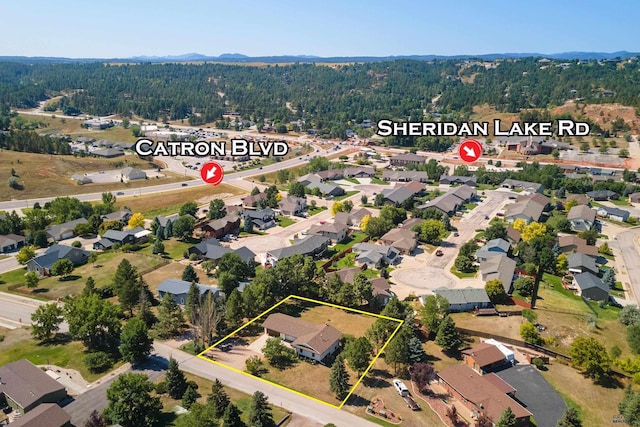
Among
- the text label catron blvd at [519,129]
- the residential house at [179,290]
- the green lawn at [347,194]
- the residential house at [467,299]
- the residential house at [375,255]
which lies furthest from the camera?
the text label catron blvd at [519,129]

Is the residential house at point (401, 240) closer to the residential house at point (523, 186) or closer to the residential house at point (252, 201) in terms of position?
the residential house at point (252, 201)

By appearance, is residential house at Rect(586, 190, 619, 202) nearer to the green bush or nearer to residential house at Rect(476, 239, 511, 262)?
residential house at Rect(476, 239, 511, 262)

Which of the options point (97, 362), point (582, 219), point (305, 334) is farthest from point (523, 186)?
point (97, 362)

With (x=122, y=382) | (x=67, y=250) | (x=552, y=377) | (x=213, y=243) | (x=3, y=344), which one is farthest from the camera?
(x=213, y=243)

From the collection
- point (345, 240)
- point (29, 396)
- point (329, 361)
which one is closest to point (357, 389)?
point (329, 361)

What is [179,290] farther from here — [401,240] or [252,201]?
[252,201]

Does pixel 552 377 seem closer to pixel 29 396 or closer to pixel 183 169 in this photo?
pixel 29 396

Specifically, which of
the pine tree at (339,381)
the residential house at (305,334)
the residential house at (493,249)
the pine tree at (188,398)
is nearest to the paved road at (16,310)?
the pine tree at (188,398)
